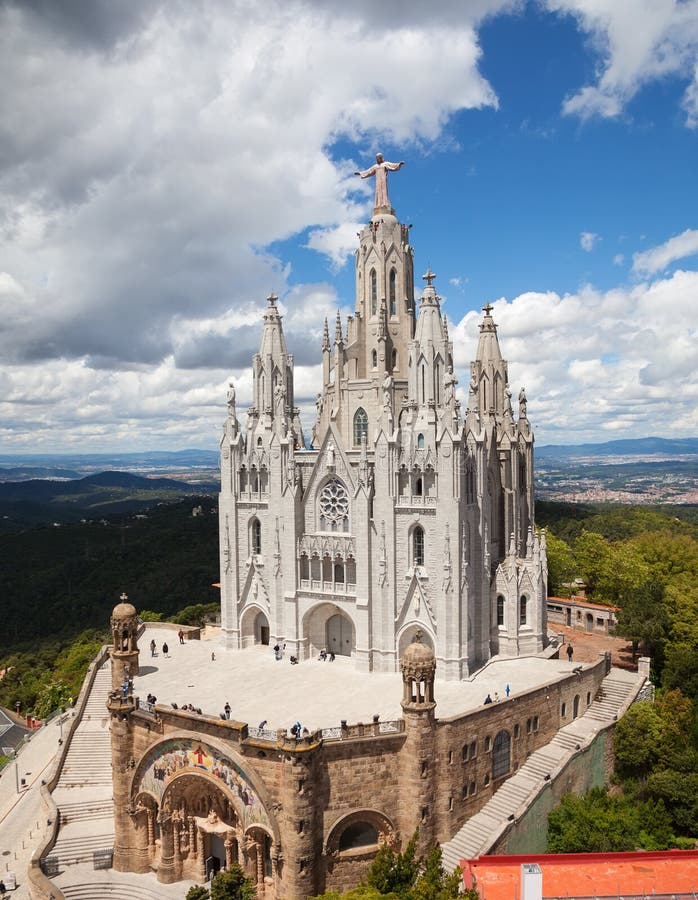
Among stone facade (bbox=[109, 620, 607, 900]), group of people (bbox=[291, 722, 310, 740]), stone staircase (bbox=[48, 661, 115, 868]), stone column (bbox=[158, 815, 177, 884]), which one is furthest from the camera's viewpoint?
stone staircase (bbox=[48, 661, 115, 868])

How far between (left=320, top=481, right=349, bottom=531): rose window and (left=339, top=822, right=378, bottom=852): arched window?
14.9m

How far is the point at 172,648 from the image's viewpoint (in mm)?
40656

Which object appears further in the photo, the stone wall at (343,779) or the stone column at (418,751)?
the stone column at (418,751)

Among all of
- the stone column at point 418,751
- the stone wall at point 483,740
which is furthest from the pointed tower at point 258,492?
the stone wall at point 483,740

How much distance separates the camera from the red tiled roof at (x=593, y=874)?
72.6ft

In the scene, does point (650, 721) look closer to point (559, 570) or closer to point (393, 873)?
point (393, 873)

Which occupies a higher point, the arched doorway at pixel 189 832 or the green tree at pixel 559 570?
the green tree at pixel 559 570

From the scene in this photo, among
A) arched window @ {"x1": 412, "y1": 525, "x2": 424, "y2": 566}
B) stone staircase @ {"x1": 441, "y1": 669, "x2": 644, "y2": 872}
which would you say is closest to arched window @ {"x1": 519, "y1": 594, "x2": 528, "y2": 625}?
stone staircase @ {"x1": 441, "y1": 669, "x2": 644, "y2": 872}

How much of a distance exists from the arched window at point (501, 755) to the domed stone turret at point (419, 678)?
5.00 m

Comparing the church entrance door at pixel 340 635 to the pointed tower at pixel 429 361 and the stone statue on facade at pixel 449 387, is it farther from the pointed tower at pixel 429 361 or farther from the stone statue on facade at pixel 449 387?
the stone statue on facade at pixel 449 387

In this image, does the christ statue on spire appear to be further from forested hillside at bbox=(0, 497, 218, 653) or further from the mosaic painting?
forested hillside at bbox=(0, 497, 218, 653)

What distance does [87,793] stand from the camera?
32562mm

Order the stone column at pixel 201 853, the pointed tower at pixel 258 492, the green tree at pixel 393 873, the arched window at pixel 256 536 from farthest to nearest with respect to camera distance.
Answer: the arched window at pixel 256 536 → the pointed tower at pixel 258 492 → the stone column at pixel 201 853 → the green tree at pixel 393 873

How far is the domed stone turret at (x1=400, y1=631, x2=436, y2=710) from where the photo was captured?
25.9 metres
